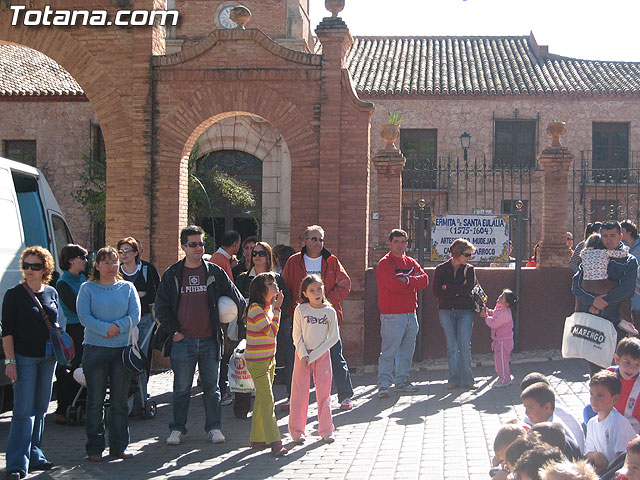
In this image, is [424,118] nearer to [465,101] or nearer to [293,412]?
[465,101]

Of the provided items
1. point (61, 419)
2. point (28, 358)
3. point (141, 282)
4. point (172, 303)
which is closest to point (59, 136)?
point (141, 282)

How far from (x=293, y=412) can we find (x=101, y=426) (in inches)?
64.1

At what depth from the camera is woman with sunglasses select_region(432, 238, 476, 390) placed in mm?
9414

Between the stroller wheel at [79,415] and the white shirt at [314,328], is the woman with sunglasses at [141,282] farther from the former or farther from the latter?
the white shirt at [314,328]

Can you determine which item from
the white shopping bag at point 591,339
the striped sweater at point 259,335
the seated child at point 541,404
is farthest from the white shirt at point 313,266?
the seated child at point 541,404

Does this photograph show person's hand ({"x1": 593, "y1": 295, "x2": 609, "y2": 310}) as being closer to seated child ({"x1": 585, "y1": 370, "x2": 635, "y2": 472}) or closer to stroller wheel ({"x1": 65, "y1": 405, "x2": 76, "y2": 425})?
seated child ({"x1": 585, "y1": 370, "x2": 635, "y2": 472})

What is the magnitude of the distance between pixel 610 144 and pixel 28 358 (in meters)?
24.4

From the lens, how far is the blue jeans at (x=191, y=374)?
6988 mm

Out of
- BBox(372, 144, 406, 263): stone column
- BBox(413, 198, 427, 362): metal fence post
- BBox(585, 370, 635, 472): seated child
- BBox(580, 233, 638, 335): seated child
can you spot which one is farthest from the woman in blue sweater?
BBox(372, 144, 406, 263): stone column

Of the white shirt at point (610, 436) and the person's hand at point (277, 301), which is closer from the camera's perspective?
the white shirt at point (610, 436)

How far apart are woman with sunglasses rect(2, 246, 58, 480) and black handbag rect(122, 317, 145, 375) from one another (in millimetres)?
554

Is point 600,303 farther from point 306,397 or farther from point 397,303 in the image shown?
point 306,397

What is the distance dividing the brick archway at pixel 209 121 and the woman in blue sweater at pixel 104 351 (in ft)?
16.1

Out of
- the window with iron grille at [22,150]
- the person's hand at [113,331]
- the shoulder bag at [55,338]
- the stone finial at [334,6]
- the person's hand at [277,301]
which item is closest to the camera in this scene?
the shoulder bag at [55,338]
